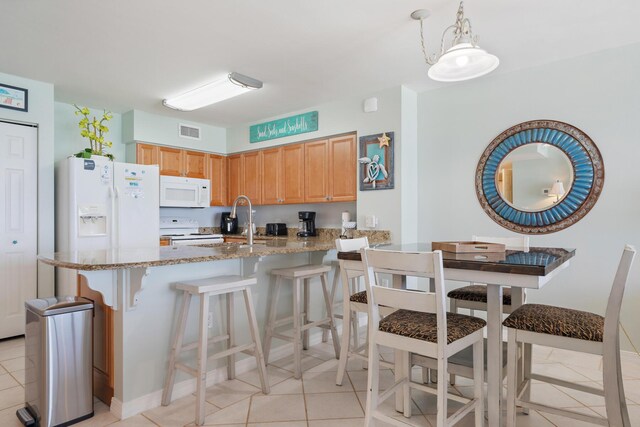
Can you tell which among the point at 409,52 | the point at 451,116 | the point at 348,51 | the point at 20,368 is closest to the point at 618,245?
the point at 451,116

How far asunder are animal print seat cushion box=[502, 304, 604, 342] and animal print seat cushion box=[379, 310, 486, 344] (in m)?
0.17

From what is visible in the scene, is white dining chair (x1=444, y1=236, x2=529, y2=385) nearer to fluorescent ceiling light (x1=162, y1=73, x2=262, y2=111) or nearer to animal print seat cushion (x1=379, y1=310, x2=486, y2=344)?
animal print seat cushion (x1=379, y1=310, x2=486, y2=344)

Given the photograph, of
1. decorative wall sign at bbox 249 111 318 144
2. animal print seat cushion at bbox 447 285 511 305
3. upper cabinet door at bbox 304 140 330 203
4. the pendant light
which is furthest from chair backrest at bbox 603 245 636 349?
decorative wall sign at bbox 249 111 318 144

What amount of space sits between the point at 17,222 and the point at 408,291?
370 cm

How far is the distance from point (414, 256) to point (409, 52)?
2.09 m

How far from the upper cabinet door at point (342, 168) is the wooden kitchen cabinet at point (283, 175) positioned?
46 centimetres

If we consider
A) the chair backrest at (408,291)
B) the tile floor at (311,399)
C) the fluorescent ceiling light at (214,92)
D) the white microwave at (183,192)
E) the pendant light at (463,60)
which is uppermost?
the fluorescent ceiling light at (214,92)

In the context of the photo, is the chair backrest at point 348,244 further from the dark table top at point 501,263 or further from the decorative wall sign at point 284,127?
the decorative wall sign at point 284,127

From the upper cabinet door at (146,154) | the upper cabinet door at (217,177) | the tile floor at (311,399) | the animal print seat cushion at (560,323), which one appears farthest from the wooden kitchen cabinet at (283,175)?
the animal print seat cushion at (560,323)

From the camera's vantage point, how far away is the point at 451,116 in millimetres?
3803

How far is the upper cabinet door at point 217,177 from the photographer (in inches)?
215

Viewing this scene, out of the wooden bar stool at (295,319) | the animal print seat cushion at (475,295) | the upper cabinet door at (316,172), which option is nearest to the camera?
the animal print seat cushion at (475,295)

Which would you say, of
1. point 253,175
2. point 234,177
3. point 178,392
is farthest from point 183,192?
point 178,392

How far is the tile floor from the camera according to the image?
2043 millimetres
